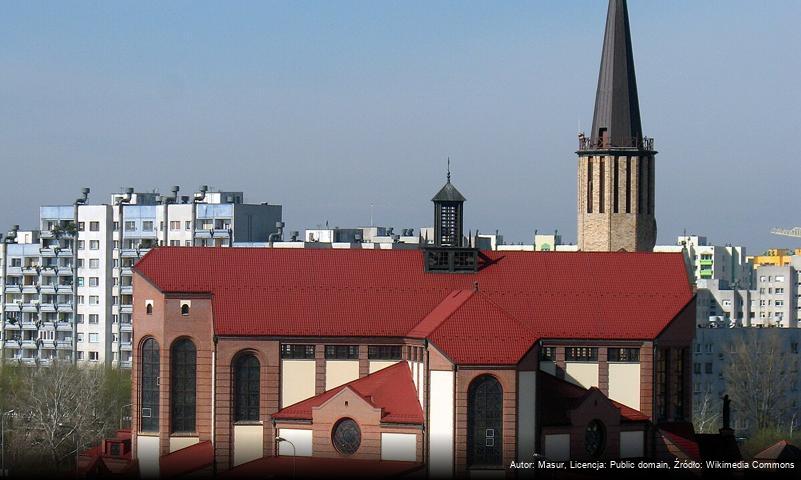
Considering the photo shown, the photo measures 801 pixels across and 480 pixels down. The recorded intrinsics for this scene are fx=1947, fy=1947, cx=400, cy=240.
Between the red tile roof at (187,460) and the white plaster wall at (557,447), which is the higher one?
the white plaster wall at (557,447)

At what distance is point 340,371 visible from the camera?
86125 mm

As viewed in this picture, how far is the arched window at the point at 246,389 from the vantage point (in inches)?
3376

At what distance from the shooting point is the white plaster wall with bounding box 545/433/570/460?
80.7 metres

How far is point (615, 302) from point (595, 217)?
10.2 m

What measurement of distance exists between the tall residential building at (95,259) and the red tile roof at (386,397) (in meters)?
63.8

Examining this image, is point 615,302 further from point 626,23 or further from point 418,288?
point 626,23

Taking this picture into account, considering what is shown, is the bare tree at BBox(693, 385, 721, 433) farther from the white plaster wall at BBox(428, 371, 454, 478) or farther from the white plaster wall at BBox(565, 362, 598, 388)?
the white plaster wall at BBox(428, 371, 454, 478)

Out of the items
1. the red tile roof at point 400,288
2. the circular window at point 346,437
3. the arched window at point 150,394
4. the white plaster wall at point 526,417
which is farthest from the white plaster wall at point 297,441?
the white plaster wall at point 526,417

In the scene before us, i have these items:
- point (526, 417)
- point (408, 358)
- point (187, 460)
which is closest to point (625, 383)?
point (526, 417)

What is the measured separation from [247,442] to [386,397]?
7.27 m

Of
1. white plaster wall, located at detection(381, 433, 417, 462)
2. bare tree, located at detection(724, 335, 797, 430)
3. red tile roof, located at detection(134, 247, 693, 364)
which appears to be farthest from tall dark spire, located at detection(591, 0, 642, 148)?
bare tree, located at detection(724, 335, 797, 430)

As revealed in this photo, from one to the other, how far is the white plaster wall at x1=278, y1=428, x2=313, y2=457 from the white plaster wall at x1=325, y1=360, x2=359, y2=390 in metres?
3.82

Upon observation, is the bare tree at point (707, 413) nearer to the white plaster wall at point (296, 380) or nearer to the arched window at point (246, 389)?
the white plaster wall at point (296, 380)

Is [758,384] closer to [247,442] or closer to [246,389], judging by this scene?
[246,389]
